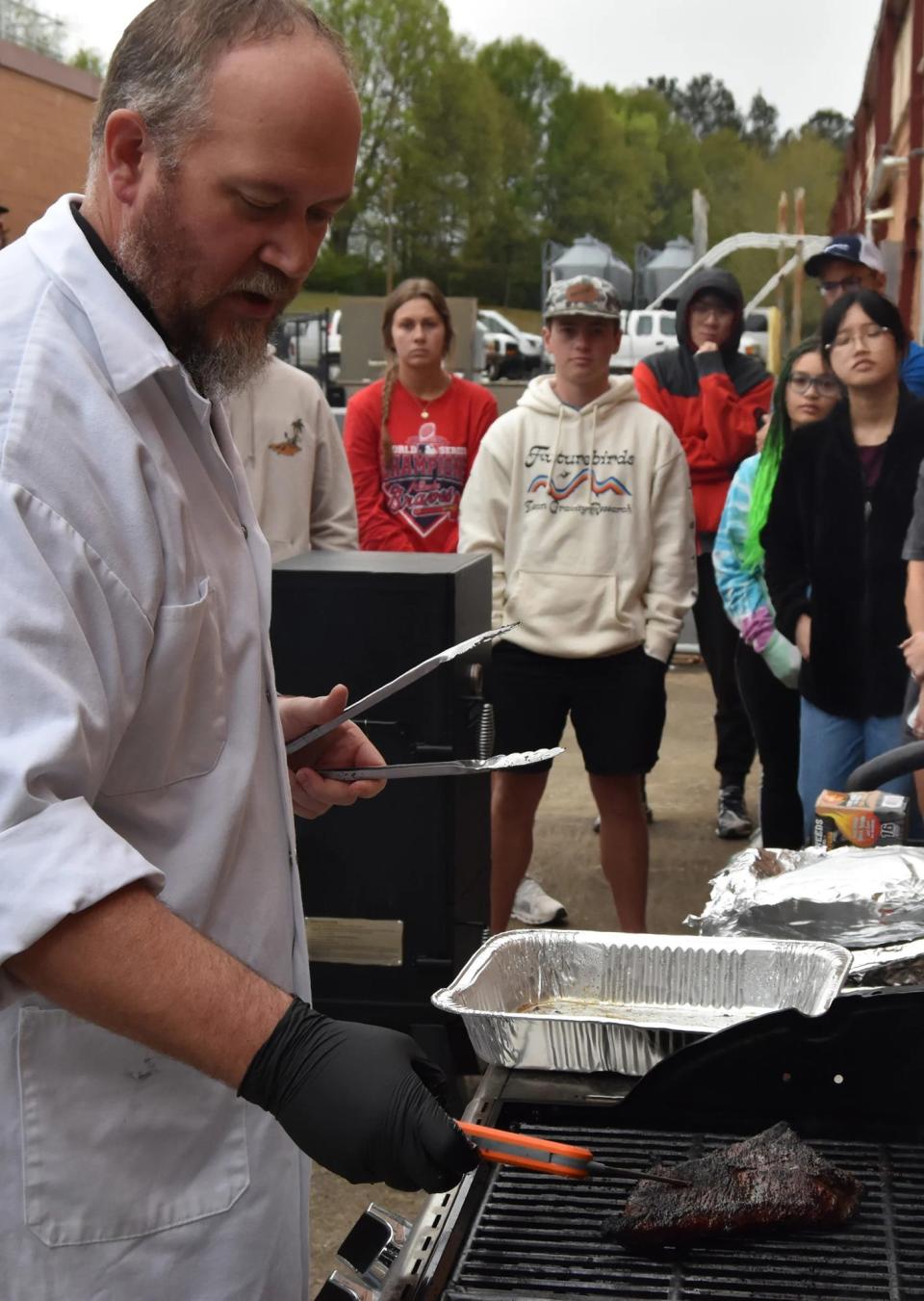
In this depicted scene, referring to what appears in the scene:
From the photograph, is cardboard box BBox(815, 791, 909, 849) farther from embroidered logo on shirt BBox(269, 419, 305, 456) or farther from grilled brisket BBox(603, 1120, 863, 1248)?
embroidered logo on shirt BBox(269, 419, 305, 456)

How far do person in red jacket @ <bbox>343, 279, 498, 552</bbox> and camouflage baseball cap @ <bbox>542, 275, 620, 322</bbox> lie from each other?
685 millimetres

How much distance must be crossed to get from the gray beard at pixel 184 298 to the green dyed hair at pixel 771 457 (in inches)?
117

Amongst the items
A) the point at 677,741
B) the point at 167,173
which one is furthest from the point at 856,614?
the point at 677,741

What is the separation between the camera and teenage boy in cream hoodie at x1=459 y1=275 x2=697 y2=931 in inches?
172

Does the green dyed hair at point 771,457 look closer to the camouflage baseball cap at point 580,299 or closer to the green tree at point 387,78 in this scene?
the camouflage baseball cap at point 580,299

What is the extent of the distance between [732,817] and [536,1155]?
15.0 ft

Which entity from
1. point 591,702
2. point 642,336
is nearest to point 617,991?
point 591,702

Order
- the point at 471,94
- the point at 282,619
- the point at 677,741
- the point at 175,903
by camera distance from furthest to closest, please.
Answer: the point at 471,94, the point at 677,741, the point at 282,619, the point at 175,903

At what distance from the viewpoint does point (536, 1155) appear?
1604 mm

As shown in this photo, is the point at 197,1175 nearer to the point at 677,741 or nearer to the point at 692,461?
the point at 692,461

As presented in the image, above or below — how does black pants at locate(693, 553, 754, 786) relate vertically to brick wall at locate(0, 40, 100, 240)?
below

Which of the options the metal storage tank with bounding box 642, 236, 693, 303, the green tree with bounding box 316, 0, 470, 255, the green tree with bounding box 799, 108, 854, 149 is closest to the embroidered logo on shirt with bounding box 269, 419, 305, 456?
the metal storage tank with bounding box 642, 236, 693, 303

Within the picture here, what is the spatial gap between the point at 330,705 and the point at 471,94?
7656 cm

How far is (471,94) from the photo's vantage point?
240 ft
